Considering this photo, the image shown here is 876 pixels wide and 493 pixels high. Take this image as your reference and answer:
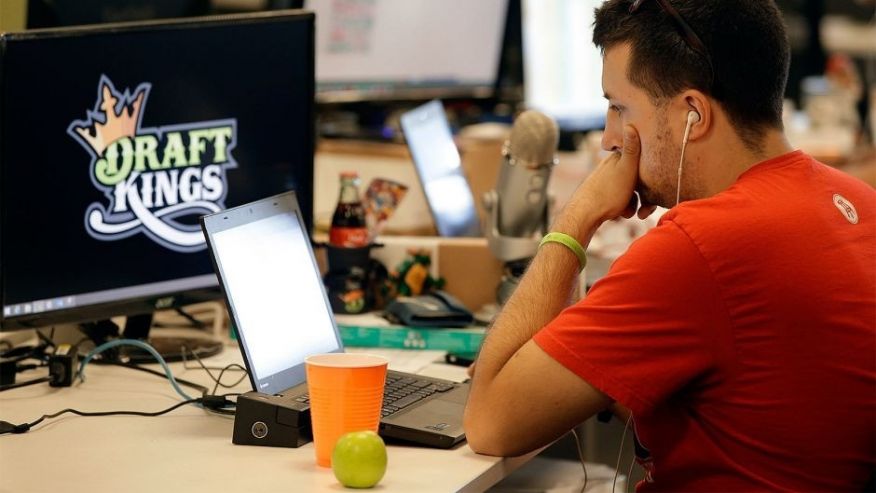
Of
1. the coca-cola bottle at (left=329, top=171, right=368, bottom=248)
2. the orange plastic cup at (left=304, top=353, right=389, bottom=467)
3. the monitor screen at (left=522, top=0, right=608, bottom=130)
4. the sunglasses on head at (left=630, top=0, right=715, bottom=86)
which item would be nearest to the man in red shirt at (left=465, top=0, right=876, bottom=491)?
the sunglasses on head at (left=630, top=0, right=715, bottom=86)

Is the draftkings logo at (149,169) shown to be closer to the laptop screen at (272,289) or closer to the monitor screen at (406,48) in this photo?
the laptop screen at (272,289)

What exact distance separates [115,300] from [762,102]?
104 centimetres

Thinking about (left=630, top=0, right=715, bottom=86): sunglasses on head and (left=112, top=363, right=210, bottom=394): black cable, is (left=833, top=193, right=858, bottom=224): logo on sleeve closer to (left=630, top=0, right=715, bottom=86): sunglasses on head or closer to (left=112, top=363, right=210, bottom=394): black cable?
(left=630, top=0, right=715, bottom=86): sunglasses on head

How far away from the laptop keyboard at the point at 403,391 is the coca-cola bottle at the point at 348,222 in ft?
1.57

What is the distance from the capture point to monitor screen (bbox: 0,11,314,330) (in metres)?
1.73

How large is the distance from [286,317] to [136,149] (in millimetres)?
414

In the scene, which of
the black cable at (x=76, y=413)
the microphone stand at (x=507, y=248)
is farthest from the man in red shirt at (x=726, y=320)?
the microphone stand at (x=507, y=248)

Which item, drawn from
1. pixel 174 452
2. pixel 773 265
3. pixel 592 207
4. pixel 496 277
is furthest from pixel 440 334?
pixel 773 265

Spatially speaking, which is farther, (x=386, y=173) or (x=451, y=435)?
(x=386, y=173)

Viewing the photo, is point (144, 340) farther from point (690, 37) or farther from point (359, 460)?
point (690, 37)

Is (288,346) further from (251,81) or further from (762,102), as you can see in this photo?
(762,102)

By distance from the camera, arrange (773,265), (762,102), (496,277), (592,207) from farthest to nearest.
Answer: (496,277) < (592,207) < (762,102) < (773,265)

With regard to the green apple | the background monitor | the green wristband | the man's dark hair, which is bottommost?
the green apple

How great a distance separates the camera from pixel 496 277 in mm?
2262
